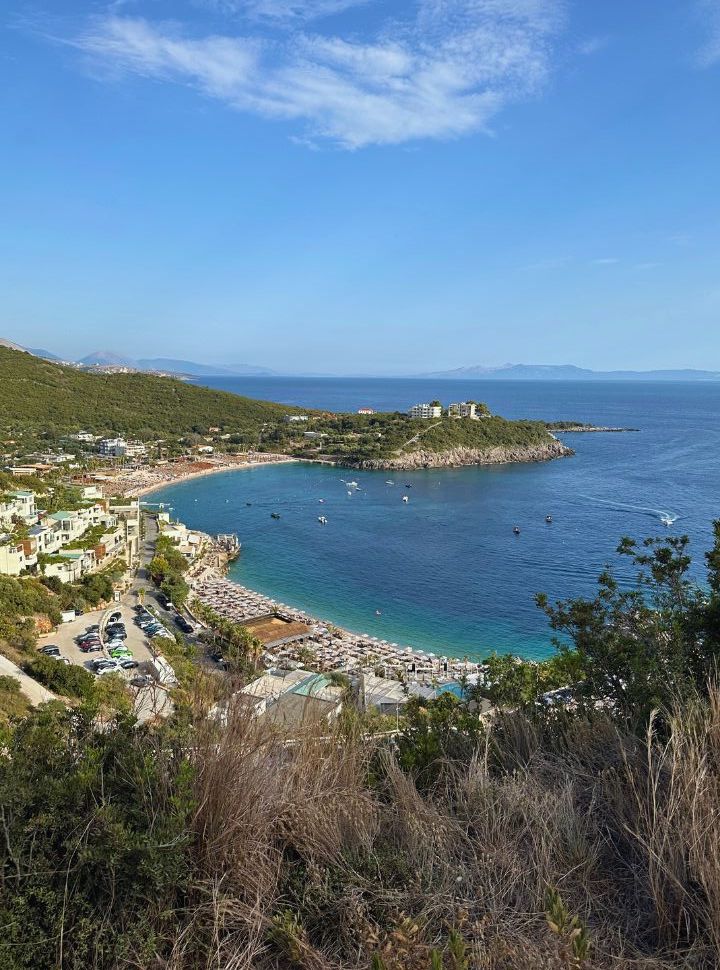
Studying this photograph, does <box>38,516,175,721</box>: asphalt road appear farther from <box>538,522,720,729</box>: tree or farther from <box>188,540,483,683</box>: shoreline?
<box>538,522,720,729</box>: tree

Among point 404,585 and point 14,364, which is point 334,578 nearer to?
point 404,585

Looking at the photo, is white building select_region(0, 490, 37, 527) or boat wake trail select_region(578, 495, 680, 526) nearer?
white building select_region(0, 490, 37, 527)

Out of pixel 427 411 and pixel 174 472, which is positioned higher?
pixel 427 411

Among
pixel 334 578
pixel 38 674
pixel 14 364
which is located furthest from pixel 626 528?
pixel 14 364

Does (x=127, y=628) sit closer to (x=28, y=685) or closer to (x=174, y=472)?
(x=28, y=685)

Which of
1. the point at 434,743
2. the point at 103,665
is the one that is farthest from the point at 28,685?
the point at 434,743

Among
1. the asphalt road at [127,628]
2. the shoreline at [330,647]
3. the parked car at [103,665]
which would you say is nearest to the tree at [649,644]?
the shoreline at [330,647]

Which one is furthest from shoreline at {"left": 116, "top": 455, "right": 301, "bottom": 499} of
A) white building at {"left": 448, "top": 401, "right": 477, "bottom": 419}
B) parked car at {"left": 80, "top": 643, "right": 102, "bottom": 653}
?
parked car at {"left": 80, "top": 643, "right": 102, "bottom": 653}
